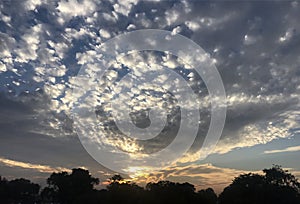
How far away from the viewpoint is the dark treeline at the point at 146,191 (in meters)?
61.9

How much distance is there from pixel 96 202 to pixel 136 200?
1341cm

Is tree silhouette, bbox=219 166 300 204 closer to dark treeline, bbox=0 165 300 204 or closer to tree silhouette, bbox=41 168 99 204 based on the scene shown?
dark treeline, bbox=0 165 300 204

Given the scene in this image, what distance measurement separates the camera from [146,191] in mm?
74500

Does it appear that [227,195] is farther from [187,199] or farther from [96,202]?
[96,202]

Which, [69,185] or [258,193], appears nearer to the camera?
[258,193]

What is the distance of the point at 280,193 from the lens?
7806cm

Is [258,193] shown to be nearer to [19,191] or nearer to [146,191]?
[146,191]

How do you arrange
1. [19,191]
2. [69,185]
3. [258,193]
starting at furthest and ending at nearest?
[19,191] < [69,185] < [258,193]

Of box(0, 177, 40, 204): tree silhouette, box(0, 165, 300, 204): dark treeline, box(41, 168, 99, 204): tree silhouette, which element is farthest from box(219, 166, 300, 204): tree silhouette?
box(0, 177, 40, 204): tree silhouette

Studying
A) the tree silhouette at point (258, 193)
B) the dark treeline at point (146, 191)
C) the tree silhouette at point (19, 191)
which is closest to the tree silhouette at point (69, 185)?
the dark treeline at point (146, 191)

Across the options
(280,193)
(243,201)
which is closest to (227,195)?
(243,201)

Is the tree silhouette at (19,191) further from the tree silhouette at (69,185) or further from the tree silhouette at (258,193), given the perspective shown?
the tree silhouette at (258,193)

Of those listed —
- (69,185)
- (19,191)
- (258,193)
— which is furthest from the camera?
(19,191)

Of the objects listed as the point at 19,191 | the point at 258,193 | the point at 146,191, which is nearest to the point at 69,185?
the point at 19,191
